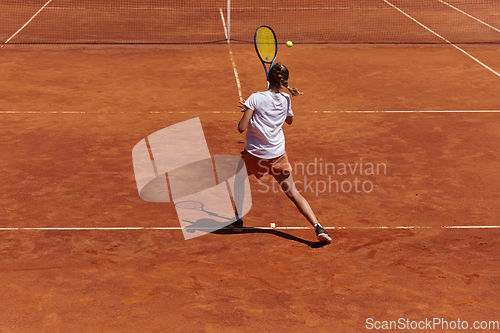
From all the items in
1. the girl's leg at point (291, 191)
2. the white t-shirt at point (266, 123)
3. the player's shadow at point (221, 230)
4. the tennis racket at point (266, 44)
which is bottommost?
the player's shadow at point (221, 230)

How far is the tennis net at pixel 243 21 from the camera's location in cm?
1686

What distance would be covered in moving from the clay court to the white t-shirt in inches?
40.8

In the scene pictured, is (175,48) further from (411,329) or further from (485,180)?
(411,329)

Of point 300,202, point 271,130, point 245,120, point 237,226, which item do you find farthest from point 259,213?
point 245,120

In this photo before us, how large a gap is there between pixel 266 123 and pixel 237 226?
4.46 feet

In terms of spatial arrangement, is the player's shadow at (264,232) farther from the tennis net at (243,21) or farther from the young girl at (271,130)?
the tennis net at (243,21)

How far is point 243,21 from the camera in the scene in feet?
62.5

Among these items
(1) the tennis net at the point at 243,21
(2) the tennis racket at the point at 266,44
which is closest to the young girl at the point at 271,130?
(2) the tennis racket at the point at 266,44

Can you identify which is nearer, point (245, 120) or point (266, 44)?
point (245, 120)

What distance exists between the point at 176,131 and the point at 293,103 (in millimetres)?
2841

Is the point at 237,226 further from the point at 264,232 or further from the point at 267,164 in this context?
the point at 267,164

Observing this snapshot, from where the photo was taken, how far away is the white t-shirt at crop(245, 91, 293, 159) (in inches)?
223

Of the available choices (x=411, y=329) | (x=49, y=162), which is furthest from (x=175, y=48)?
(x=411, y=329)

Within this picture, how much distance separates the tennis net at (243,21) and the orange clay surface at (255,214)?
14.4 ft
